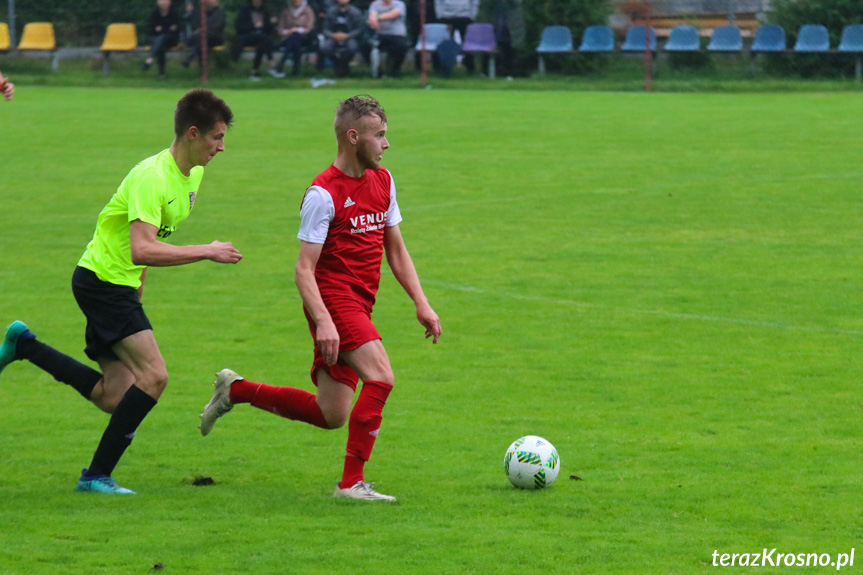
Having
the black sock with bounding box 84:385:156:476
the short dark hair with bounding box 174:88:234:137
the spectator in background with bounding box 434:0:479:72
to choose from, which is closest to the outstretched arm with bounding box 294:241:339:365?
the short dark hair with bounding box 174:88:234:137

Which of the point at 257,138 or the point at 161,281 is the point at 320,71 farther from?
the point at 161,281

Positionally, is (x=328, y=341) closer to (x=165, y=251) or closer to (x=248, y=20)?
(x=165, y=251)

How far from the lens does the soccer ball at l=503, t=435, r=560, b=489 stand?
654 centimetres

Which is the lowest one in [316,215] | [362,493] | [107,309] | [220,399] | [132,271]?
[362,493]

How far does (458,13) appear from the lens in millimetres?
31047

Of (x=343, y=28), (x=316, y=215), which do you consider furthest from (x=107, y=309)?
(x=343, y=28)

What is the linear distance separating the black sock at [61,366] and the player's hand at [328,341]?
4.86 ft

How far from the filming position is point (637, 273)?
12.8 meters

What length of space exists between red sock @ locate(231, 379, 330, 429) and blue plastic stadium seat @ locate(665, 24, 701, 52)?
1019 inches

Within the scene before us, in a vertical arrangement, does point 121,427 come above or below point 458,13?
below

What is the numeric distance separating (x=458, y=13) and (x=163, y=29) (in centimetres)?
706

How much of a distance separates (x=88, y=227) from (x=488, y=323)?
6.40 m

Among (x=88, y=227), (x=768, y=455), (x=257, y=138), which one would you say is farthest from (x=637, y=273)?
(x=257, y=138)

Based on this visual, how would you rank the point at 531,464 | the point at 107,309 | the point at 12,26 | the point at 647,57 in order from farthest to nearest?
the point at 12,26 → the point at 647,57 → the point at 531,464 → the point at 107,309
